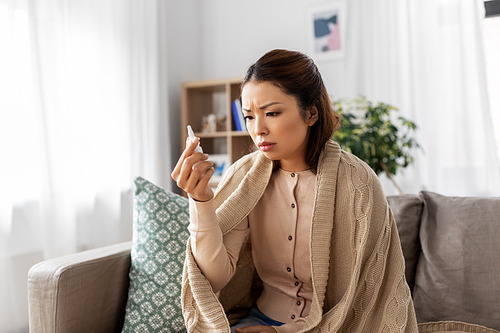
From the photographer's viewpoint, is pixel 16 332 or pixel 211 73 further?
pixel 211 73

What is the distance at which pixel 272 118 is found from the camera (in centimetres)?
106

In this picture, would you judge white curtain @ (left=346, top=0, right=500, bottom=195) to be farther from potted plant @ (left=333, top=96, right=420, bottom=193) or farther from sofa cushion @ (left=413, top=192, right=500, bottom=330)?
sofa cushion @ (left=413, top=192, right=500, bottom=330)

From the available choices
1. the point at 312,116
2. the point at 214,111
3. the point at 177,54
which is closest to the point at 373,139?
the point at 312,116

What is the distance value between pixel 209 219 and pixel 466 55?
2.25 metres

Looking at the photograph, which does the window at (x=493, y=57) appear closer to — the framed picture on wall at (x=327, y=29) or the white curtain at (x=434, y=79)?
the white curtain at (x=434, y=79)

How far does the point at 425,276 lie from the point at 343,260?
0.49 meters

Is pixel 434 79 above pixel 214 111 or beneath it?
above

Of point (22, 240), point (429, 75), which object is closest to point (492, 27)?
point (429, 75)

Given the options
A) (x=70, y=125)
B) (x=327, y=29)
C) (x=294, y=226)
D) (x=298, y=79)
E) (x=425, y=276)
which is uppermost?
(x=327, y=29)

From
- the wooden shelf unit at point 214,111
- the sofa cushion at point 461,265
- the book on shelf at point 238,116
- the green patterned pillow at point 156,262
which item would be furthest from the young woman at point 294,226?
the book on shelf at point 238,116

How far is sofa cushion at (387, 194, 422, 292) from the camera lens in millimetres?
1506

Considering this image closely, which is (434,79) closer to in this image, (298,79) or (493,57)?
(493,57)

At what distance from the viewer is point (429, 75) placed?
8.68 feet

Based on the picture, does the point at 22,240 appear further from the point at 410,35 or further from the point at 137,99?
the point at 410,35
